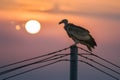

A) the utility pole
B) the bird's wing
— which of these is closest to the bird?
the bird's wing

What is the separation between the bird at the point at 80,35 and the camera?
1650 centimetres

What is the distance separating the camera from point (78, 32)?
17.9 m

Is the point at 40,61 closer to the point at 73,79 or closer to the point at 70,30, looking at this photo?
the point at 73,79

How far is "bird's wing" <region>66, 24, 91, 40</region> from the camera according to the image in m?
16.9

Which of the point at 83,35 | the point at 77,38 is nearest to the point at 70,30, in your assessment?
the point at 77,38

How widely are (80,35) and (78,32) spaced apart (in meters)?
0.35

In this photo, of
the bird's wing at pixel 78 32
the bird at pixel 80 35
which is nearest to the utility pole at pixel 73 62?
the bird at pixel 80 35

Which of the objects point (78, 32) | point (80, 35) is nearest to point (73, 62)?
point (80, 35)

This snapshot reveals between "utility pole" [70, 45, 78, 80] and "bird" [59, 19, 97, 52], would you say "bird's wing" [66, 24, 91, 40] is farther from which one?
"utility pole" [70, 45, 78, 80]

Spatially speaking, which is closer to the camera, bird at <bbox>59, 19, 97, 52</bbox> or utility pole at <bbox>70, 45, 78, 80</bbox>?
utility pole at <bbox>70, 45, 78, 80</bbox>

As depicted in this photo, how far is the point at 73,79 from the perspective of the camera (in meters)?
11.4

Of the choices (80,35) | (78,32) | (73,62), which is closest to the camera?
(73,62)

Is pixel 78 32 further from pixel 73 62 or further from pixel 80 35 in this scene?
pixel 73 62

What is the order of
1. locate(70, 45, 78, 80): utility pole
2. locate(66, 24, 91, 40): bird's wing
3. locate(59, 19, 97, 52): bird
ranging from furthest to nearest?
locate(66, 24, 91, 40): bird's wing
locate(59, 19, 97, 52): bird
locate(70, 45, 78, 80): utility pole
